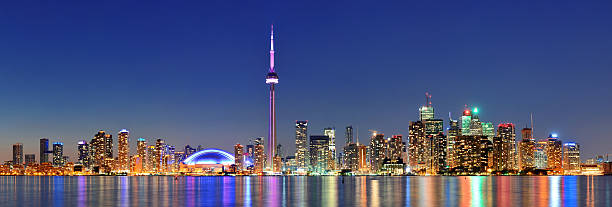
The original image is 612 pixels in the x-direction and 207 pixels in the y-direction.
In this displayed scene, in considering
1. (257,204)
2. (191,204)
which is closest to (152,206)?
(191,204)

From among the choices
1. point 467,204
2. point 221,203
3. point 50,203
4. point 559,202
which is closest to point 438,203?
point 467,204

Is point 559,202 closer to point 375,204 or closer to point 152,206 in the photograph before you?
point 375,204

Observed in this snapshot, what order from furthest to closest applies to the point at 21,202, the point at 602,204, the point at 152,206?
1. the point at 21,202
2. the point at 602,204
3. the point at 152,206

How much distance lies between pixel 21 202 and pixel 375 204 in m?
44.5

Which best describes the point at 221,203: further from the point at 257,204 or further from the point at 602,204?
the point at 602,204

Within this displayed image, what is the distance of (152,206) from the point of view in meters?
70.2

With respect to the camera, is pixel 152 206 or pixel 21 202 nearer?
pixel 152 206

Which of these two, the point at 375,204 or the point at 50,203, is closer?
the point at 375,204

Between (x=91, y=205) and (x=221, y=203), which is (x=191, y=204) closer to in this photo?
(x=221, y=203)

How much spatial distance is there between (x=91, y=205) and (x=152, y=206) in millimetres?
8038

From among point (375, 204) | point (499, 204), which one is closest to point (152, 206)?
point (375, 204)

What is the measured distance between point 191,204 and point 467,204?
1253 inches

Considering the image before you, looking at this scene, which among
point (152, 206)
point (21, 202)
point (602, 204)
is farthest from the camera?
point (21, 202)

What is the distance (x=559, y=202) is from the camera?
77750 mm
